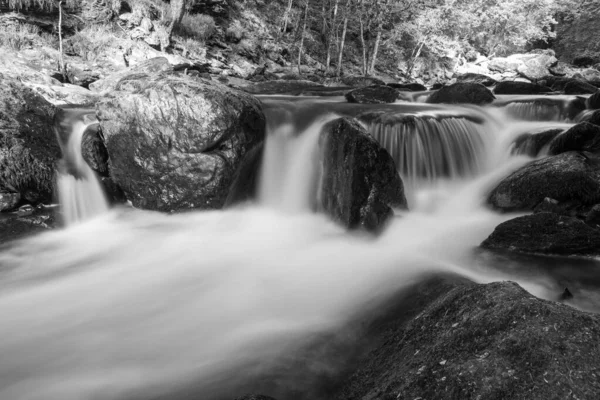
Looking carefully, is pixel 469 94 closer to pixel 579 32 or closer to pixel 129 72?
pixel 129 72

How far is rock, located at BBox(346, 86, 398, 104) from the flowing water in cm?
344

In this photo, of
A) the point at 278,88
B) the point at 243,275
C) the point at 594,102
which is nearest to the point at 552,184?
the point at 243,275

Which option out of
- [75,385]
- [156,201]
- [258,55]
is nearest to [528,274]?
Result: [75,385]

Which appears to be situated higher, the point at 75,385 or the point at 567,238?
the point at 567,238

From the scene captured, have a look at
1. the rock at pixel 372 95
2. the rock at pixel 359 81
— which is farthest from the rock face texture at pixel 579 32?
the rock at pixel 372 95

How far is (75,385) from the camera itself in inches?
122

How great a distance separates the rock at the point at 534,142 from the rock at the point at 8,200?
9735 mm

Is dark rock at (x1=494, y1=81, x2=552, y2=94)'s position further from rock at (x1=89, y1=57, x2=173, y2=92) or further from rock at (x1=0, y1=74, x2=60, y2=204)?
rock at (x1=0, y1=74, x2=60, y2=204)

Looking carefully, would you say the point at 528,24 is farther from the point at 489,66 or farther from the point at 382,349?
the point at 382,349

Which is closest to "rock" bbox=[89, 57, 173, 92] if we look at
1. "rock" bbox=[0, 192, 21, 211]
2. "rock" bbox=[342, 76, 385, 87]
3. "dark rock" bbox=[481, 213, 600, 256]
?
"rock" bbox=[0, 192, 21, 211]

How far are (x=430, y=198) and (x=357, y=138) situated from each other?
2.36 metres

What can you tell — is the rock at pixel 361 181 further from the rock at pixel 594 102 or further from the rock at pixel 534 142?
the rock at pixel 594 102

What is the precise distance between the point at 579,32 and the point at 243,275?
157 feet

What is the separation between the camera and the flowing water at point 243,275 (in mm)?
3254
